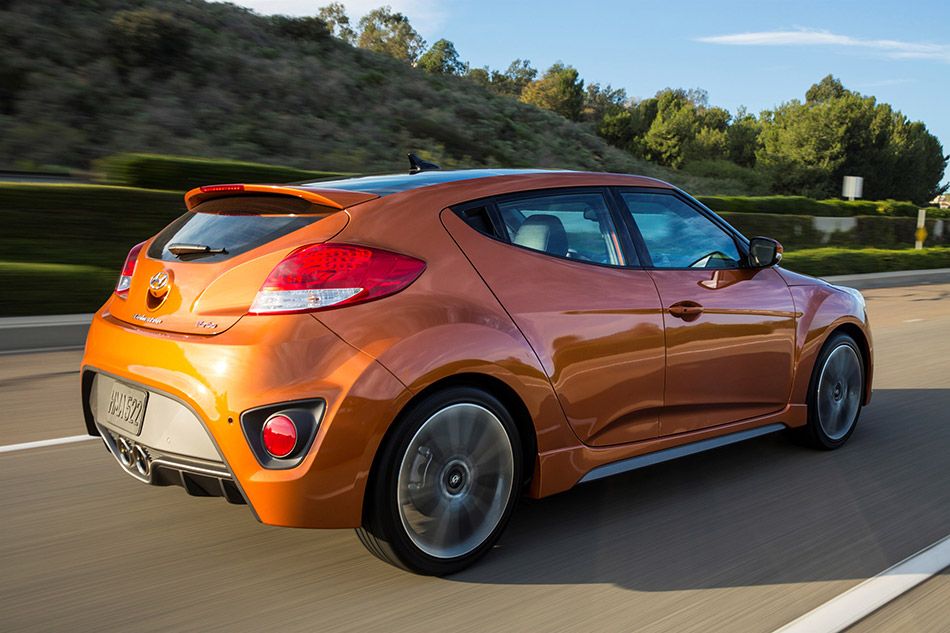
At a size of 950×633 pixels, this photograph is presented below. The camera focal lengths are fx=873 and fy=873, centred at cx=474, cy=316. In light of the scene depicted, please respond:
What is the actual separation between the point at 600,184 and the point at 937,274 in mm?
20735

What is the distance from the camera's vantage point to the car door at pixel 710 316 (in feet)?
13.2

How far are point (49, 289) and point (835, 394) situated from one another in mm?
7510

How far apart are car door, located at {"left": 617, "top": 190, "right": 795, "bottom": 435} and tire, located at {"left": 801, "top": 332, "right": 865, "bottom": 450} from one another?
0.37 m

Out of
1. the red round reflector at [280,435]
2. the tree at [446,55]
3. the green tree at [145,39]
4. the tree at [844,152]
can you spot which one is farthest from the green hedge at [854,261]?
the tree at [446,55]

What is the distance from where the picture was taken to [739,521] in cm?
394

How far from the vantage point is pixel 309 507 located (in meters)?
2.89

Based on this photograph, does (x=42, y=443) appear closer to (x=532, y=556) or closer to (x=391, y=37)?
(x=532, y=556)

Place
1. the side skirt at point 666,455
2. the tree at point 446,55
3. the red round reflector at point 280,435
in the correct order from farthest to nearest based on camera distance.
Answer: the tree at point 446,55
the side skirt at point 666,455
the red round reflector at point 280,435

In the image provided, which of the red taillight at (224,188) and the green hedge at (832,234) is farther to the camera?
the green hedge at (832,234)

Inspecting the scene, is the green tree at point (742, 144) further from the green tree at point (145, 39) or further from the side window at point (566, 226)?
the side window at point (566, 226)

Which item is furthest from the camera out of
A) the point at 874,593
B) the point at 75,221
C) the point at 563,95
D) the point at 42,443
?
the point at 563,95

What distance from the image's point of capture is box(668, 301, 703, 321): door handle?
13.1ft

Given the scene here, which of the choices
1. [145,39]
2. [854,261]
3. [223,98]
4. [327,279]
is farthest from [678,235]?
[145,39]

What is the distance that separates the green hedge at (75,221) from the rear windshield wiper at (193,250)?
26.9 feet
